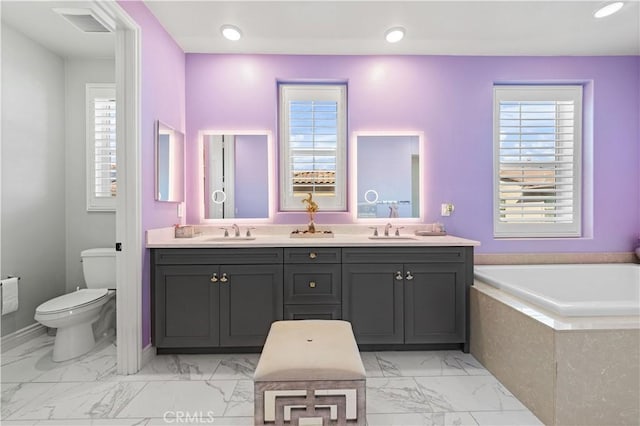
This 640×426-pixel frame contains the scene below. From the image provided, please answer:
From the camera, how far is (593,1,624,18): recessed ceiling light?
2.18 metres

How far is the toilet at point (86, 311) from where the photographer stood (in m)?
2.21

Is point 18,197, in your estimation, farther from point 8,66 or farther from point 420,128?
point 420,128

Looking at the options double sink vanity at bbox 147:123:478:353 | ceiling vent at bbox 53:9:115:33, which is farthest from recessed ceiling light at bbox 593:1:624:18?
ceiling vent at bbox 53:9:115:33

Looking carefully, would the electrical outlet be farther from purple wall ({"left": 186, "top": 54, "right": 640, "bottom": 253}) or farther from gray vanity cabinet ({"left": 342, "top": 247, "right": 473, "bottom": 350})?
gray vanity cabinet ({"left": 342, "top": 247, "right": 473, "bottom": 350})

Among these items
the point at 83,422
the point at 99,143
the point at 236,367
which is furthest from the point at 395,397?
→ the point at 99,143

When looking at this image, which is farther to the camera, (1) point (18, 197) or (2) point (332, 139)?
(2) point (332, 139)

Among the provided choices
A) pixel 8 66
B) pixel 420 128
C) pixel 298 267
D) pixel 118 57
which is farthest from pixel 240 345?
pixel 8 66

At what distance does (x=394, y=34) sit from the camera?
246 cm

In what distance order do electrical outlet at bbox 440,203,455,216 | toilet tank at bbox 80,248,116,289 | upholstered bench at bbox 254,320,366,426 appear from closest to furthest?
upholstered bench at bbox 254,320,366,426, toilet tank at bbox 80,248,116,289, electrical outlet at bbox 440,203,455,216

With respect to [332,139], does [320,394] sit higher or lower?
lower

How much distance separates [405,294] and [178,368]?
1634 millimetres

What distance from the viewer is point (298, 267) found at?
7.54 feet

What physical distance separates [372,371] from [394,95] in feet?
7.32

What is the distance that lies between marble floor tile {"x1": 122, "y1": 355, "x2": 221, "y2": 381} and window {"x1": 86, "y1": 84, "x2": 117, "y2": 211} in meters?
1.54
